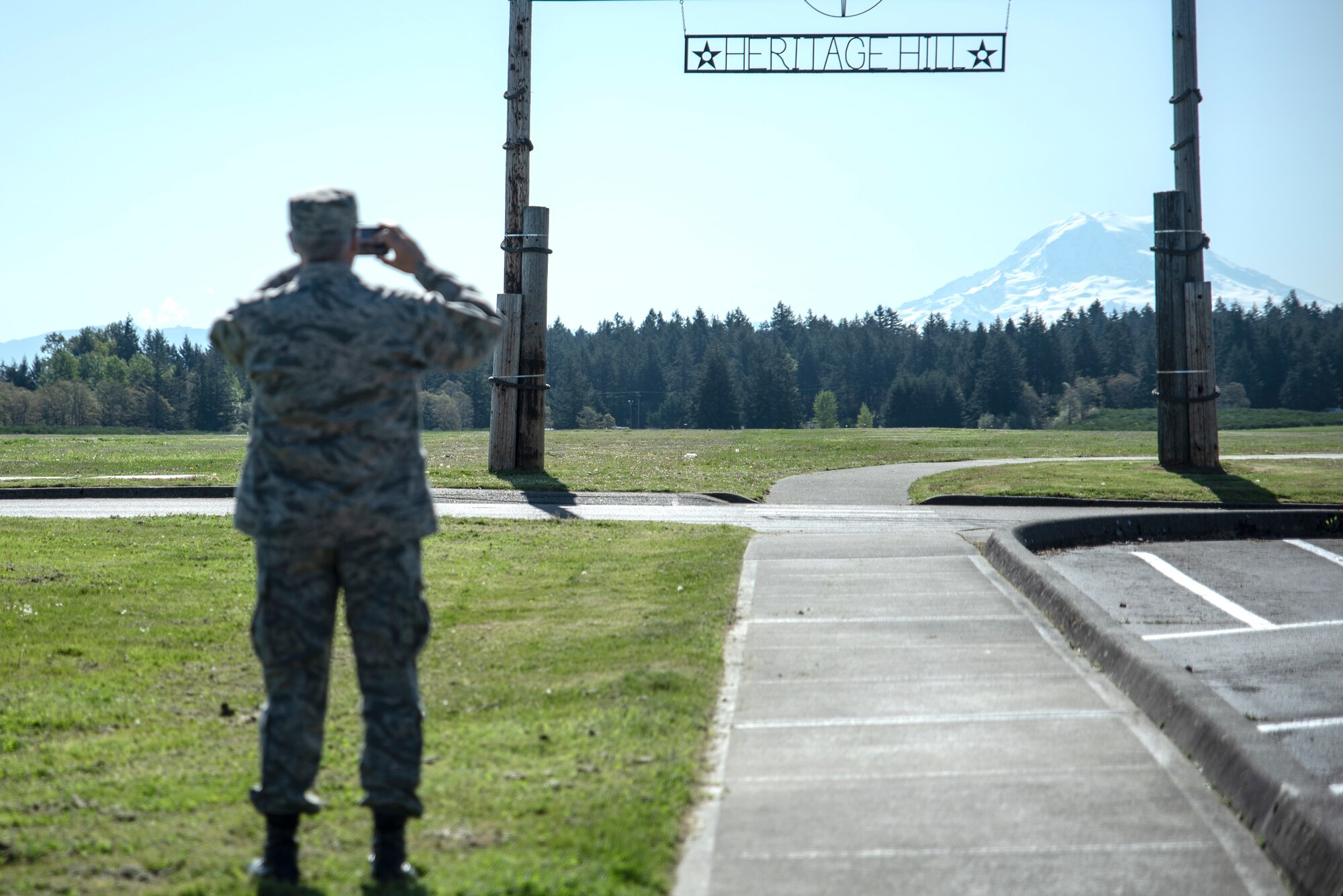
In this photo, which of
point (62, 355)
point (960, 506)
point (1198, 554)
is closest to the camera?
point (1198, 554)

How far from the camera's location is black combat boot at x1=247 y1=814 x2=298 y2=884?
357 centimetres

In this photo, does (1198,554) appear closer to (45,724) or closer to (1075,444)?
(45,724)

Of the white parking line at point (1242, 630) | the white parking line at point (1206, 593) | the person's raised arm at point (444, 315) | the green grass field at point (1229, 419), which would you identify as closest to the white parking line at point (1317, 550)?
the white parking line at point (1206, 593)

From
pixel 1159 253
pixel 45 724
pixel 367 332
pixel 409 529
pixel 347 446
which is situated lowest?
pixel 45 724

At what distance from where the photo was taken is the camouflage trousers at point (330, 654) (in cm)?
360

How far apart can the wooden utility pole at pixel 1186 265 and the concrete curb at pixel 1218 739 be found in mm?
11410

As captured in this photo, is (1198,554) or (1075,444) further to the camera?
(1075,444)

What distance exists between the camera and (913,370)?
16138 centimetres

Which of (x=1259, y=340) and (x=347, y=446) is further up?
(x=1259, y=340)

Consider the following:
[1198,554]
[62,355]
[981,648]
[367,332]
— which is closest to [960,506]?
[1198,554]

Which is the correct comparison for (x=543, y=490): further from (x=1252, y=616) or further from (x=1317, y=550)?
(x=1252, y=616)

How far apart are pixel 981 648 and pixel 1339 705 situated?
5.64 ft

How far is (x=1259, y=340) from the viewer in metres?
138

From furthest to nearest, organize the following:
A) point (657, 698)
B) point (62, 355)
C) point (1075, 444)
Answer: point (62, 355), point (1075, 444), point (657, 698)
